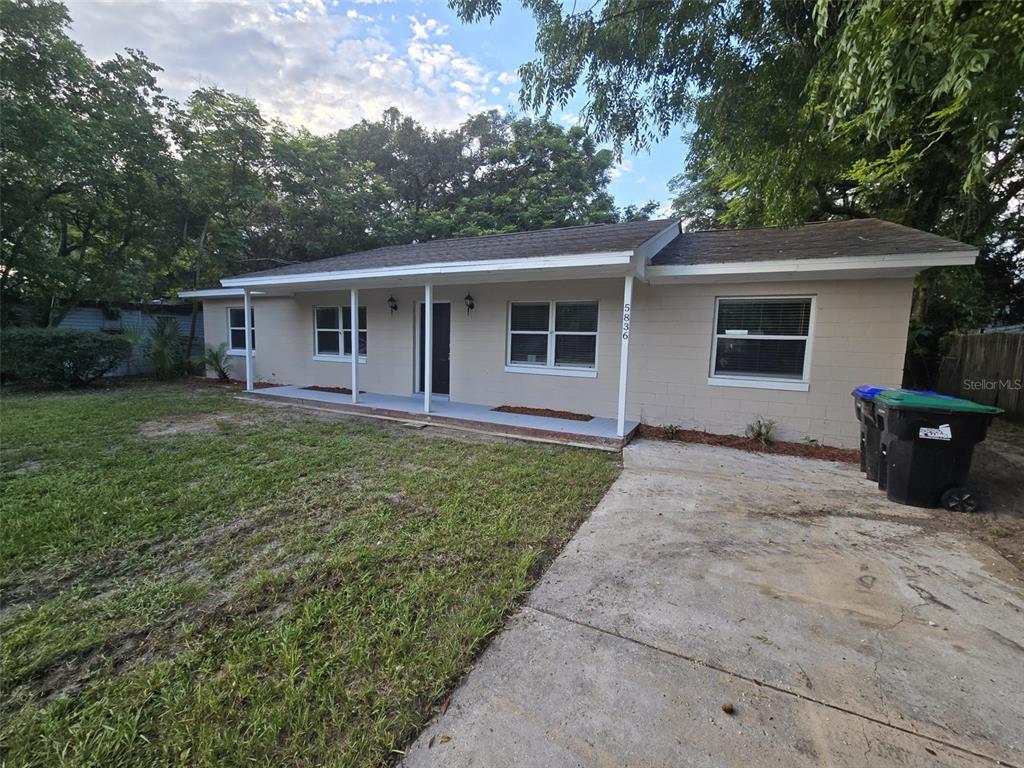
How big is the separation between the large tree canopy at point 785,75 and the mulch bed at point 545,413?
399 centimetres

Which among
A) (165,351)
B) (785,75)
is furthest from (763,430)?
(165,351)

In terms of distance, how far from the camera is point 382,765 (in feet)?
4.92

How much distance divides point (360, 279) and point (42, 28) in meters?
10.2

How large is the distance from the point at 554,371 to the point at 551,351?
367 millimetres

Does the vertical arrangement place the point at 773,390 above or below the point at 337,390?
above

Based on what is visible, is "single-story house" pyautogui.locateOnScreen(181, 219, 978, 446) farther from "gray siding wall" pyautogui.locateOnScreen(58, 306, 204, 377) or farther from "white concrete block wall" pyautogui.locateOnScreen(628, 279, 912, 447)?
"gray siding wall" pyautogui.locateOnScreen(58, 306, 204, 377)

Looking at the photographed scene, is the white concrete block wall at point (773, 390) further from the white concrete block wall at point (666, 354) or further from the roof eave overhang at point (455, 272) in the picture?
the roof eave overhang at point (455, 272)

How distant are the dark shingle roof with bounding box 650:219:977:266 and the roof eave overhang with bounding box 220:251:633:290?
4.78ft

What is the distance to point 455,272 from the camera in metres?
6.65

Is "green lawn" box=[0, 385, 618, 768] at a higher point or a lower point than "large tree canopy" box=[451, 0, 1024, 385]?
lower

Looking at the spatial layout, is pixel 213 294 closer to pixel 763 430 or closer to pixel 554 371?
pixel 554 371

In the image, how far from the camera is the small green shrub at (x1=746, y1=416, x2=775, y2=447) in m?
6.18

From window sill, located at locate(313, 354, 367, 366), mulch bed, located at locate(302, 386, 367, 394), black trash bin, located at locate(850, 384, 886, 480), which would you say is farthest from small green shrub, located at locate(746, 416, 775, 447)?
window sill, located at locate(313, 354, 367, 366)

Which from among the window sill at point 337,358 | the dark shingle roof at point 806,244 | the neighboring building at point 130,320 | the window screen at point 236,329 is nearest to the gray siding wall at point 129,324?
the neighboring building at point 130,320
